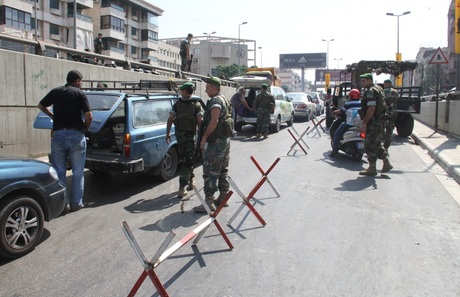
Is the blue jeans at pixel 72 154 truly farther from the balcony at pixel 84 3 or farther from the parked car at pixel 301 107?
the balcony at pixel 84 3

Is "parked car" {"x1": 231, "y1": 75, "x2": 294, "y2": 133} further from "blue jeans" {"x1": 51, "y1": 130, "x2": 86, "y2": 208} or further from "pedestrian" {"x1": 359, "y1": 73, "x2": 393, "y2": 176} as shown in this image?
"blue jeans" {"x1": 51, "y1": 130, "x2": 86, "y2": 208}

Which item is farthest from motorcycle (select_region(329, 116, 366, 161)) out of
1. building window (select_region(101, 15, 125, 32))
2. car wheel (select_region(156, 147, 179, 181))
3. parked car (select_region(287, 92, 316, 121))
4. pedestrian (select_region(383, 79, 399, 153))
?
building window (select_region(101, 15, 125, 32))

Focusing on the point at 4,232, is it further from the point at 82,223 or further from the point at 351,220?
the point at 351,220

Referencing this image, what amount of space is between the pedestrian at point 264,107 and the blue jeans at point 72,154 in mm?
8747

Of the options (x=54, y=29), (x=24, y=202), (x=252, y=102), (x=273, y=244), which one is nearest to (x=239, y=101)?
(x=252, y=102)

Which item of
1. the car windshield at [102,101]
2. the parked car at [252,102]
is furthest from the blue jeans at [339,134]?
the car windshield at [102,101]

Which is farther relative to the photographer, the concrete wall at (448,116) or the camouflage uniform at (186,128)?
the concrete wall at (448,116)

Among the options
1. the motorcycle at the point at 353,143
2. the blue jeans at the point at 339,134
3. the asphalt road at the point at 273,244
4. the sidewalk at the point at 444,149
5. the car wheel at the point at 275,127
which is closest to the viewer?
the asphalt road at the point at 273,244

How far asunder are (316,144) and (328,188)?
19.1ft

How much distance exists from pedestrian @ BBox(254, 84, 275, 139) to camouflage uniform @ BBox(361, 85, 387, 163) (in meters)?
5.96

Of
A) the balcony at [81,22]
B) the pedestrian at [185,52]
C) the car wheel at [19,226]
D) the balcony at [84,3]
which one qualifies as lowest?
the car wheel at [19,226]

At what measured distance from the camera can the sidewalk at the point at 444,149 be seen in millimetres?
8500

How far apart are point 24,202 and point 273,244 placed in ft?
8.66

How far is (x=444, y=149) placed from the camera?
10.9 meters
